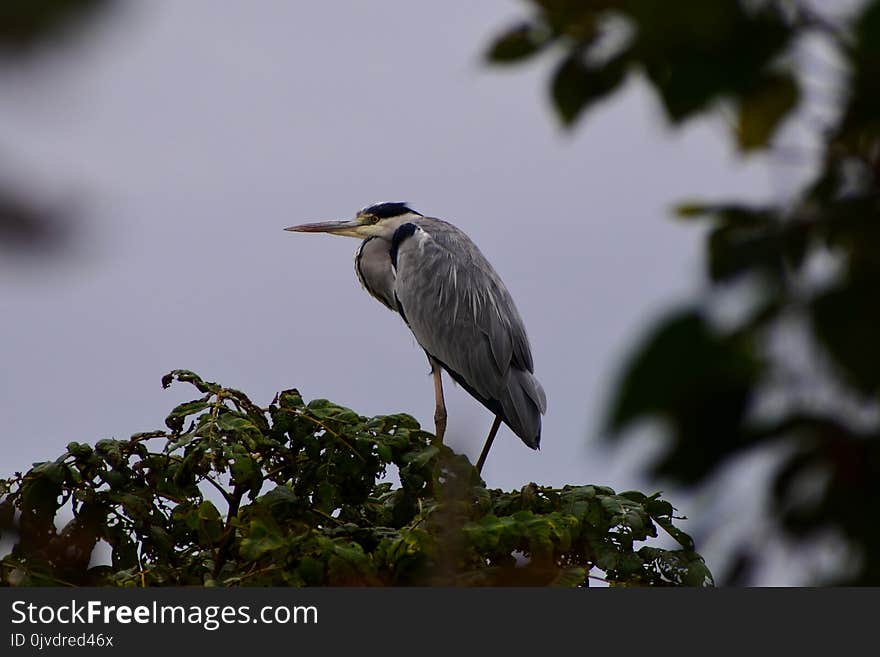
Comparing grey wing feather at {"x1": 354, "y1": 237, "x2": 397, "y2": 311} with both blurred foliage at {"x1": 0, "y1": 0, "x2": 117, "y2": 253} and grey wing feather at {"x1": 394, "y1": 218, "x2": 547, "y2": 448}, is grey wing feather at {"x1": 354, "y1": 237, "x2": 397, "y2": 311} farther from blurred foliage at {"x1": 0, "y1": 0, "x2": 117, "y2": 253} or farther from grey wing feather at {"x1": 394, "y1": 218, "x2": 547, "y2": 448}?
blurred foliage at {"x1": 0, "y1": 0, "x2": 117, "y2": 253}

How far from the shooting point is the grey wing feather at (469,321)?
5855 mm

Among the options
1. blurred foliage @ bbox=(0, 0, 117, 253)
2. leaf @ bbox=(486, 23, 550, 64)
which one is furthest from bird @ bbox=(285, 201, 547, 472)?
blurred foliage @ bbox=(0, 0, 117, 253)

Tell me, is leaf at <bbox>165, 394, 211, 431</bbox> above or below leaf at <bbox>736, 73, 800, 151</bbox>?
above

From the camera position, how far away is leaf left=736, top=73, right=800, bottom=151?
669 millimetres

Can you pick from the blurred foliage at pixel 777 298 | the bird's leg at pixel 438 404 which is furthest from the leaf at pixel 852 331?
the bird's leg at pixel 438 404

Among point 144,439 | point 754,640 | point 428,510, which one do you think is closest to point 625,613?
point 754,640

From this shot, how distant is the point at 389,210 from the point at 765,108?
6440 mm

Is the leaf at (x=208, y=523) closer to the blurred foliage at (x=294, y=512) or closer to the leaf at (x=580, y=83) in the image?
the blurred foliage at (x=294, y=512)

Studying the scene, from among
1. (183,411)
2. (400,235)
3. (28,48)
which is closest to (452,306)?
(400,235)

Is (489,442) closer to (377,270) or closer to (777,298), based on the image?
(377,270)

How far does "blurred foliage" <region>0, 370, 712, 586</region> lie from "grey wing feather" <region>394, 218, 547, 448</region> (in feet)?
8.43

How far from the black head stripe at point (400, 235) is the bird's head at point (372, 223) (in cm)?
27

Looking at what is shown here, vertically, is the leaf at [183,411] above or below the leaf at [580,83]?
above

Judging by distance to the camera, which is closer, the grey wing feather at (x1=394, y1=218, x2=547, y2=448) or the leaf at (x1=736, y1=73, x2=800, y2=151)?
the leaf at (x1=736, y1=73, x2=800, y2=151)
